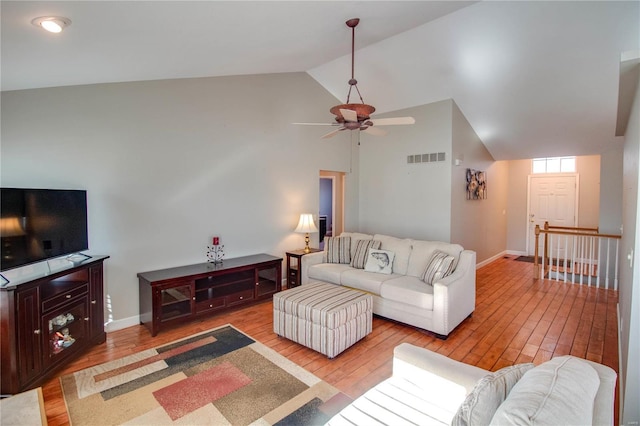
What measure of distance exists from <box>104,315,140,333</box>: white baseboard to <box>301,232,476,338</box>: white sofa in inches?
87.9

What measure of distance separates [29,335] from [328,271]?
10.1 feet

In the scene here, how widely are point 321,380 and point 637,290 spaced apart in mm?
2161

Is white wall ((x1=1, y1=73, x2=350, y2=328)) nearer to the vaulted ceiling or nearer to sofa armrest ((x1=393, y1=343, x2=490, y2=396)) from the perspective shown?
the vaulted ceiling

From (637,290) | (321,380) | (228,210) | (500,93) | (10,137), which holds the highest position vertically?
(500,93)

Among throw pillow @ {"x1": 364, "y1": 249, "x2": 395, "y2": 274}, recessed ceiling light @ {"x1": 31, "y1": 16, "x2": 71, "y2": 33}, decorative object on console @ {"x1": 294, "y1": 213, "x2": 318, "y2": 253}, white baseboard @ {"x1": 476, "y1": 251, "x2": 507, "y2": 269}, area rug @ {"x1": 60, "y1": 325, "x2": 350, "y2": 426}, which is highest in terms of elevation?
recessed ceiling light @ {"x1": 31, "y1": 16, "x2": 71, "y2": 33}

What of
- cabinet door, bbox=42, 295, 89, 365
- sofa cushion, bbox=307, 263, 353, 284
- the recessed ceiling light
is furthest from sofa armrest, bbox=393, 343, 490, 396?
the recessed ceiling light

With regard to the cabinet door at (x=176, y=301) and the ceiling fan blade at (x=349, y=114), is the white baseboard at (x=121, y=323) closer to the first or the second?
the cabinet door at (x=176, y=301)

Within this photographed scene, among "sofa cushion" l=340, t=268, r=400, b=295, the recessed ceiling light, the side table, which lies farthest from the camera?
the side table

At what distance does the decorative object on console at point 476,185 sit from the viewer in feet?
19.1

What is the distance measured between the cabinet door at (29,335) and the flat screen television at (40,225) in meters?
0.28

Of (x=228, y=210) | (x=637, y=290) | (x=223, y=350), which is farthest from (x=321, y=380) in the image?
(x=228, y=210)

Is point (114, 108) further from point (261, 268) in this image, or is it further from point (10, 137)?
point (261, 268)

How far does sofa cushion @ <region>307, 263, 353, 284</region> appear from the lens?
4.25 meters

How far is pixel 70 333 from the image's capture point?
2824 millimetres
